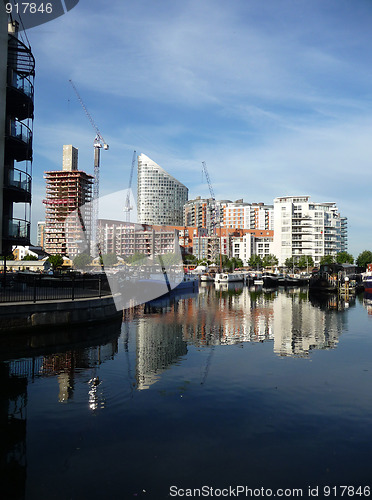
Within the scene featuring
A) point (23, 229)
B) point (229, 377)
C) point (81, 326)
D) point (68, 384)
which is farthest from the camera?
point (23, 229)

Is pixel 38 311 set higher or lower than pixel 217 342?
higher

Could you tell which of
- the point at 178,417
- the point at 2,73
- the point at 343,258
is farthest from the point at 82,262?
the point at 178,417

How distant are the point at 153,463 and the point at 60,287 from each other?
114 ft

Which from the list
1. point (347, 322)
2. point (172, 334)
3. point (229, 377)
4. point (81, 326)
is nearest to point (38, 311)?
point (81, 326)

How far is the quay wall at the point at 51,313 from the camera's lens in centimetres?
2478

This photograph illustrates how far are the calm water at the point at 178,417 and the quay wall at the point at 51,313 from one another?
1.28m

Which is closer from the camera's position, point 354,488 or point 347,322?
point 354,488

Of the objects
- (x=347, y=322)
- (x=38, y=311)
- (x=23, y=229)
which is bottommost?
(x=347, y=322)

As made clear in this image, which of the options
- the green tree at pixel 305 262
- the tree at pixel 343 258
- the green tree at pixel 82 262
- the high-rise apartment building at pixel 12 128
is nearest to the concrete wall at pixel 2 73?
the high-rise apartment building at pixel 12 128

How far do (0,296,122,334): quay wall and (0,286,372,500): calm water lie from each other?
1280 millimetres

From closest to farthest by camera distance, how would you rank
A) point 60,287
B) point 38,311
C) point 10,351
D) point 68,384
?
point 68,384
point 10,351
point 38,311
point 60,287

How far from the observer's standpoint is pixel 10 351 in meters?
22.1

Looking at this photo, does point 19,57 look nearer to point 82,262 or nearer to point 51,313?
point 51,313

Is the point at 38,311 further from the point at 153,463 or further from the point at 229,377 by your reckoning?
the point at 153,463
